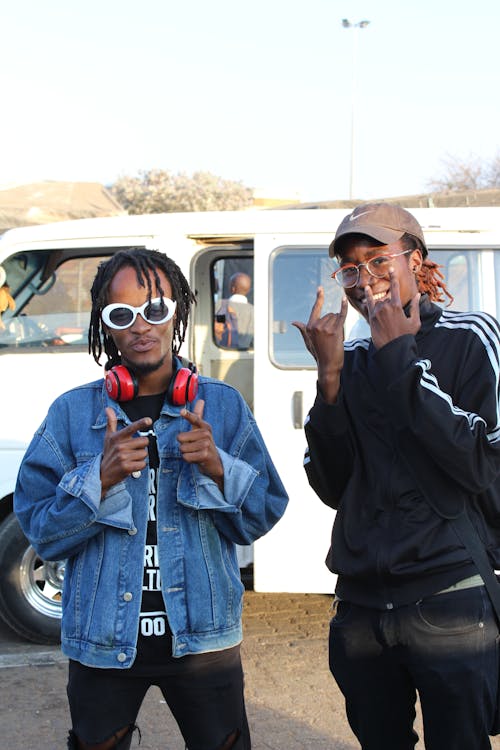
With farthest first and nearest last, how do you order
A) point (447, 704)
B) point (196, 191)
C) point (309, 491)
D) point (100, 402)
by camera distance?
point (196, 191) → point (309, 491) → point (100, 402) → point (447, 704)

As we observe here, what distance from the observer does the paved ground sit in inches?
165

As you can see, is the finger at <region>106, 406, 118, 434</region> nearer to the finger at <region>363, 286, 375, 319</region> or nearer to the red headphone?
the red headphone

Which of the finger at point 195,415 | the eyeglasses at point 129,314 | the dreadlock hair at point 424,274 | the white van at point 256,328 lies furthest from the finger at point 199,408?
the white van at point 256,328

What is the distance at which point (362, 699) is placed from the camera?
2.46 metres

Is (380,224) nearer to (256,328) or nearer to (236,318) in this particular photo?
(256,328)

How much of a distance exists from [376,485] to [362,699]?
56 centimetres

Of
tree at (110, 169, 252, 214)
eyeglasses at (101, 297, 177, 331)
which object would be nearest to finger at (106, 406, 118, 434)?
eyeglasses at (101, 297, 177, 331)

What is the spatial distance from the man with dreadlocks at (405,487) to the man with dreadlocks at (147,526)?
263 mm

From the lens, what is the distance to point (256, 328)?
5.40m

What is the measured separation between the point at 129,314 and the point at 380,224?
71 centimetres

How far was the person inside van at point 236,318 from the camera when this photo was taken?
614cm

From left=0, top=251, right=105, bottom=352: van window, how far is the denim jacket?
316 cm

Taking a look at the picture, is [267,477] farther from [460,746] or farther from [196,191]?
[196,191]

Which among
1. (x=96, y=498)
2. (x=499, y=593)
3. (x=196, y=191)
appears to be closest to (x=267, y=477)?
(x=96, y=498)
